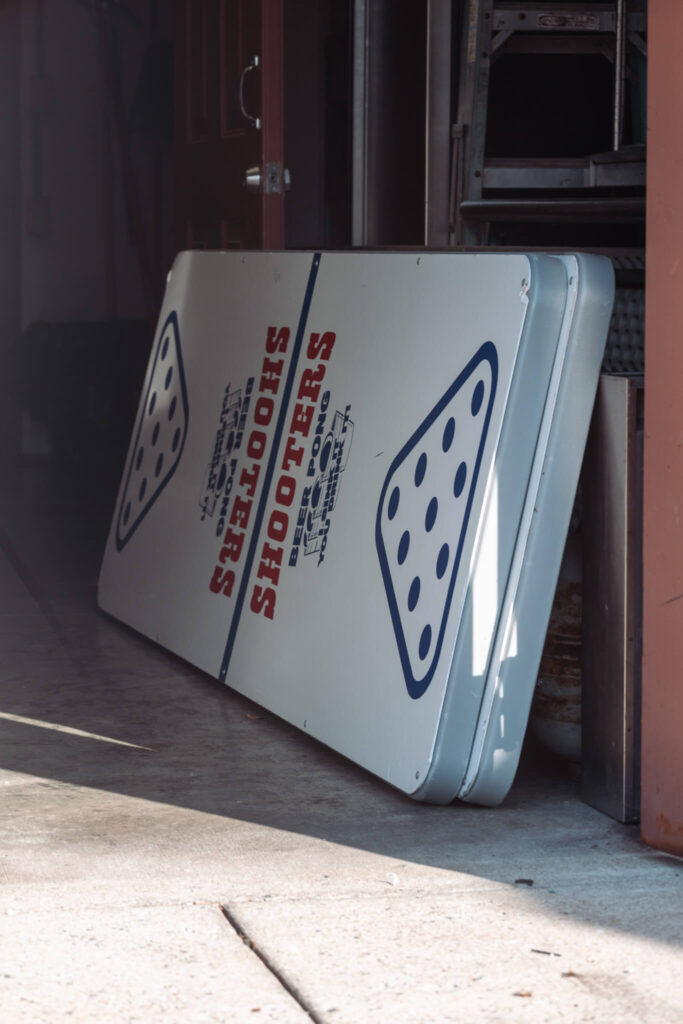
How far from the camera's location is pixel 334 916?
2182mm

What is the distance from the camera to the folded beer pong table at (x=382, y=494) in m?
2.61

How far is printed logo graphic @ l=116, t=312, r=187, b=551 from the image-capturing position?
417 cm

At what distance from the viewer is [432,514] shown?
2.77m

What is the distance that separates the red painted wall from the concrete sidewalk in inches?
5.4

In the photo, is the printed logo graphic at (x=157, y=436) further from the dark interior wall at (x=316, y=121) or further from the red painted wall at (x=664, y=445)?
the dark interior wall at (x=316, y=121)

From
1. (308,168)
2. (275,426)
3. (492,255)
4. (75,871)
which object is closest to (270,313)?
(275,426)

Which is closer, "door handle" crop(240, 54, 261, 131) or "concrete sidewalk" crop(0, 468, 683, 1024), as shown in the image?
"concrete sidewalk" crop(0, 468, 683, 1024)

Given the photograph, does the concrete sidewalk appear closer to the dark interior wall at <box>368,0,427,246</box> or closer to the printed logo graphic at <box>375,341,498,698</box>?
the printed logo graphic at <box>375,341,498,698</box>

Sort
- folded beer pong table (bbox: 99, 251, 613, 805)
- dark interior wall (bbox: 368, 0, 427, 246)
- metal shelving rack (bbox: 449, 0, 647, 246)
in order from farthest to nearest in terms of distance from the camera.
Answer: dark interior wall (bbox: 368, 0, 427, 246) → metal shelving rack (bbox: 449, 0, 647, 246) → folded beer pong table (bbox: 99, 251, 613, 805)

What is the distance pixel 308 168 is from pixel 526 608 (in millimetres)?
4652

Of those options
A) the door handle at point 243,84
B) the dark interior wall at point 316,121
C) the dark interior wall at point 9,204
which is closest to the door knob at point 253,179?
the door handle at point 243,84

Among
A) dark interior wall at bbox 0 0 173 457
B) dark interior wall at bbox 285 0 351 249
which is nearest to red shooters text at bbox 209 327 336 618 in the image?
dark interior wall at bbox 285 0 351 249

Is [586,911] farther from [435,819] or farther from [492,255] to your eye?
[492,255]

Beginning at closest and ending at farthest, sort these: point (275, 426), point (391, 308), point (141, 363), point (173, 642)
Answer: point (391, 308) → point (275, 426) → point (173, 642) → point (141, 363)
